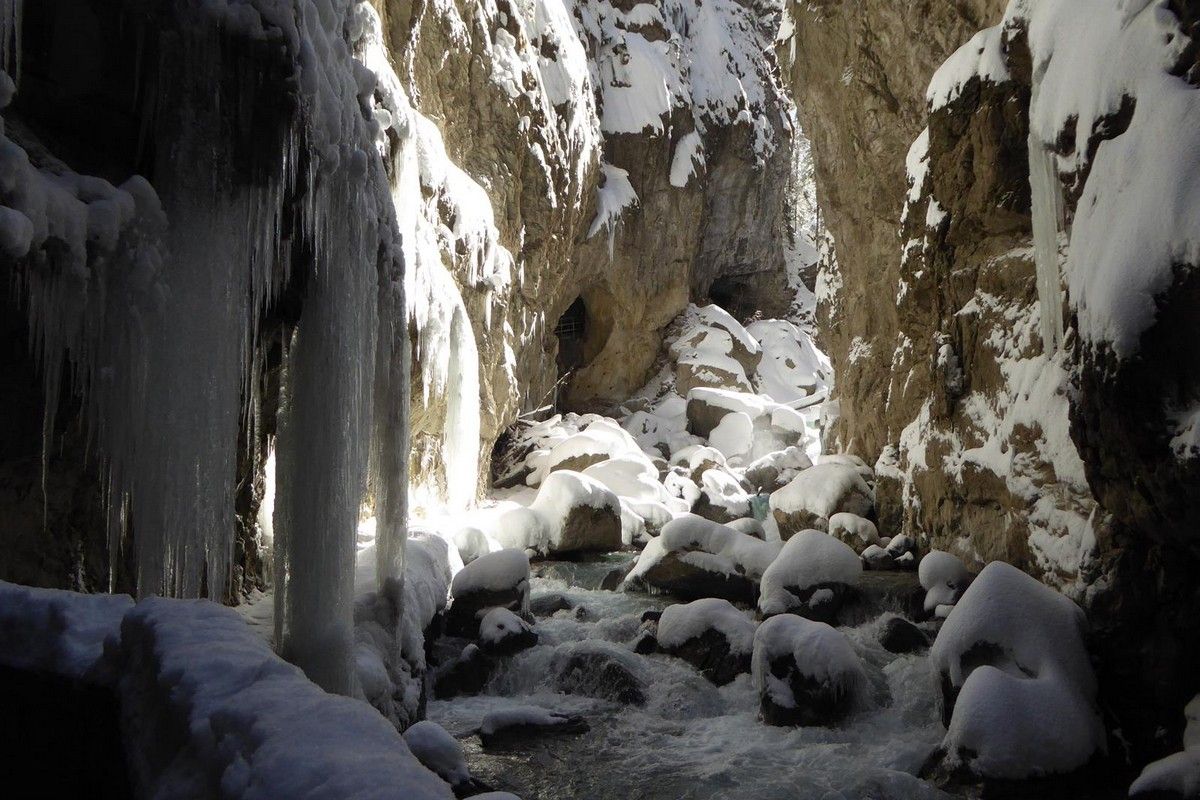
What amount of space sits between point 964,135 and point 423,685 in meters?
8.26

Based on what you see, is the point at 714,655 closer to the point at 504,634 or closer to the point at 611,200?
the point at 504,634

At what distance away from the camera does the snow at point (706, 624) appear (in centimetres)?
787

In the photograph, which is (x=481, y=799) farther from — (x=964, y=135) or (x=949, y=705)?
(x=964, y=135)

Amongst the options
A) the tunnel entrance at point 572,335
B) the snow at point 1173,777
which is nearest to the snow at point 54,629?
the snow at point 1173,777

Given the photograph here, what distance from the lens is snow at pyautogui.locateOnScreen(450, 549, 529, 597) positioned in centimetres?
903

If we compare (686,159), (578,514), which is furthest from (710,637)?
(686,159)

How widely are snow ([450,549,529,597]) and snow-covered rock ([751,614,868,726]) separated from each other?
318cm

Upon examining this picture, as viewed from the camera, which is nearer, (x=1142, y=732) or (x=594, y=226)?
(x=1142, y=732)

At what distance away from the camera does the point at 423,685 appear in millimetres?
6523

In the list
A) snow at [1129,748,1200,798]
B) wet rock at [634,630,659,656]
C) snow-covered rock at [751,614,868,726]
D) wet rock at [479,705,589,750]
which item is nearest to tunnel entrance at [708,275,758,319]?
wet rock at [634,630,659,656]

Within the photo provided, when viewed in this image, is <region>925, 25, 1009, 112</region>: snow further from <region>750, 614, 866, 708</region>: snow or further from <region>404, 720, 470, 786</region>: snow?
<region>404, 720, 470, 786</region>: snow

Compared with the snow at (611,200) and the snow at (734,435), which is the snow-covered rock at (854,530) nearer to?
the snow at (734,435)

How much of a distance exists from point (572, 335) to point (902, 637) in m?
19.3

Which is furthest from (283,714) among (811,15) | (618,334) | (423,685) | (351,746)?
(618,334)
